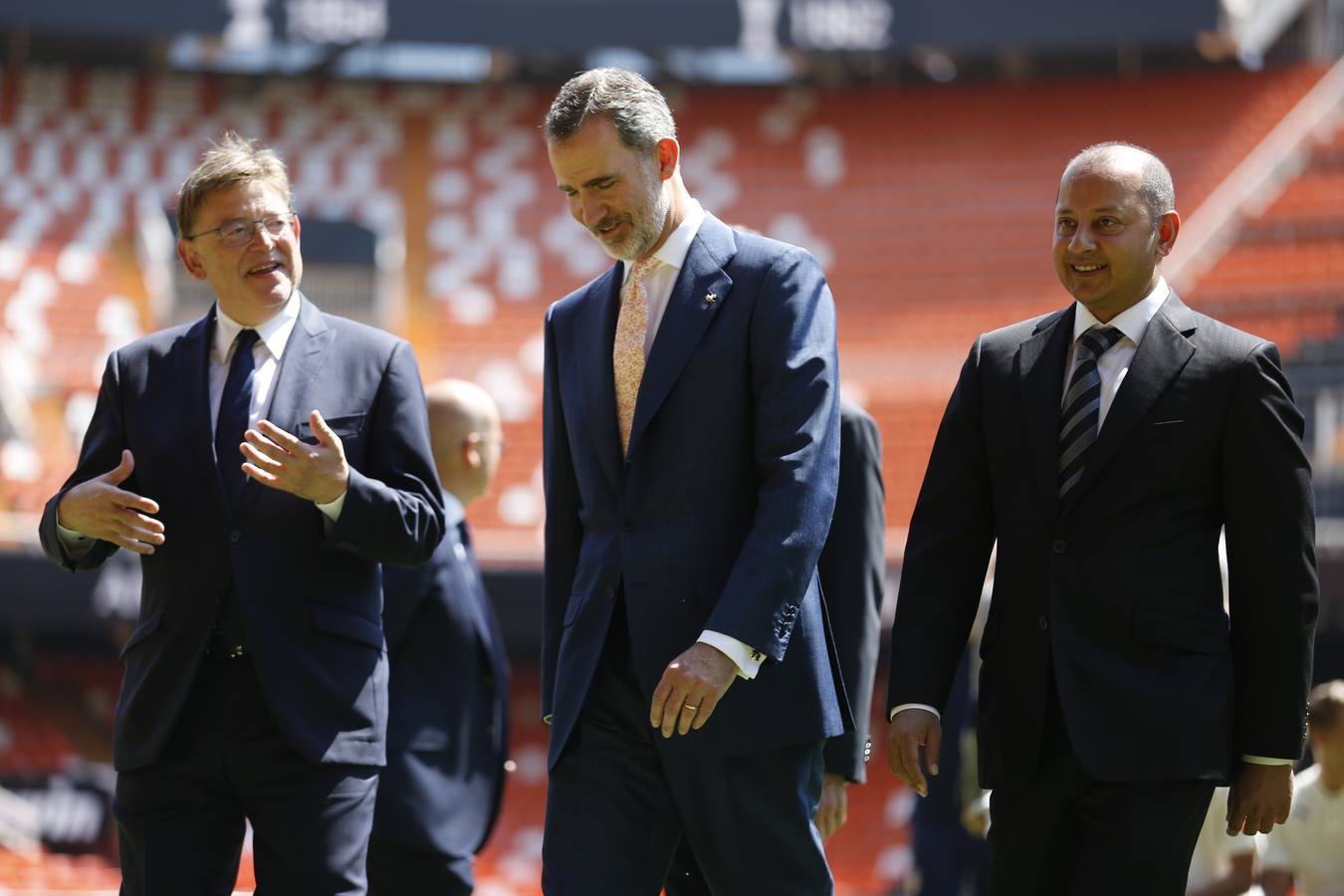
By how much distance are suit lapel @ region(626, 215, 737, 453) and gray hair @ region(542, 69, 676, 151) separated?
24cm

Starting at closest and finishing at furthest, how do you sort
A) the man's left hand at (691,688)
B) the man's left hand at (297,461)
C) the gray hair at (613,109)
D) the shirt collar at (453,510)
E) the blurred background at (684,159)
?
the man's left hand at (691,688), the gray hair at (613,109), the man's left hand at (297,461), the shirt collar at (453,510), the blurred background at (684,159)

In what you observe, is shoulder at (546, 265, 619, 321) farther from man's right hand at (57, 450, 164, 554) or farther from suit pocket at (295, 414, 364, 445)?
man's right hand at (57, 450, 164, 554)

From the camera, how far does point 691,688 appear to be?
2635mm

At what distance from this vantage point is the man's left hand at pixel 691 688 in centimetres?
264

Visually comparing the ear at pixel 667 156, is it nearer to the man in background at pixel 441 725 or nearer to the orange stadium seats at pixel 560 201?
the man in background at pixel 441 725

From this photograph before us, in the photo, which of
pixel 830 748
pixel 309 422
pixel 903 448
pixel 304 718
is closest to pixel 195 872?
pixel 304 718

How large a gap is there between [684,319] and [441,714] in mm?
1634

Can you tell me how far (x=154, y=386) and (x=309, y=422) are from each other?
17.1 inches

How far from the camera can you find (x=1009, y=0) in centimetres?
1409

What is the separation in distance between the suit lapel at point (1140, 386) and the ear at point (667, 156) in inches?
36.1

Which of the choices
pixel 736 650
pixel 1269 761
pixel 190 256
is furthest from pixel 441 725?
pixel 1269 761

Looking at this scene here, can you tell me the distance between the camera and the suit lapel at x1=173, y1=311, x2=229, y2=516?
320cm

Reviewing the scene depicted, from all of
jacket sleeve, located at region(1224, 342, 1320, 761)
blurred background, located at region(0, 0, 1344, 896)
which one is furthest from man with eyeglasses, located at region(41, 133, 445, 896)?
blurred background, located at region(0, 0, 1344, 896)

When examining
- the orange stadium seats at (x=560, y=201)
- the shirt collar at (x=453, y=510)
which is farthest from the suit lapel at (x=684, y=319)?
the orange stadium seats at (x=560, y=201)
